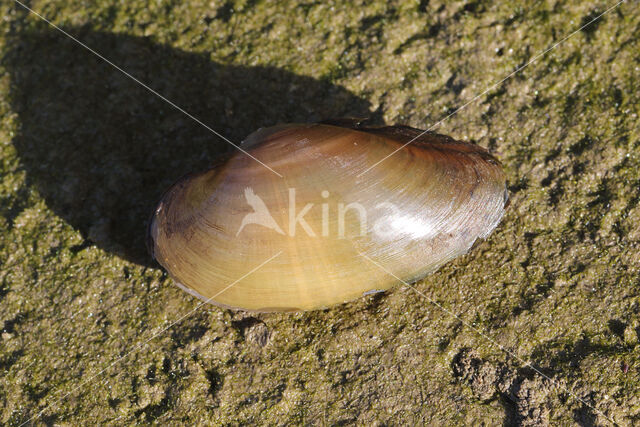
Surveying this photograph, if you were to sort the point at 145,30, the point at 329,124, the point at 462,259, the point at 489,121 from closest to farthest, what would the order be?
the point at 329,124, the point at 462,259, the point at 489,121, the point at 145,30

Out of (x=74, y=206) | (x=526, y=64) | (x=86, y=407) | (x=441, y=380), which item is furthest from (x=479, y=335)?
(x=74, y=206)

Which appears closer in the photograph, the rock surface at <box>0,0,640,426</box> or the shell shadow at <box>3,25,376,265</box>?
the rock surface at <box>0,0,640,426</box>

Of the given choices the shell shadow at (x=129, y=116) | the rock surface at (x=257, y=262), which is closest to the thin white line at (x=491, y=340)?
the rock surface at (x=257, y=262)

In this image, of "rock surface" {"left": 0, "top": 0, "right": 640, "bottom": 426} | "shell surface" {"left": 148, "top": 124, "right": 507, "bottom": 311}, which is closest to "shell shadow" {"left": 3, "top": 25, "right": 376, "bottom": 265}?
"rock surface" {"left": 0, "top": 0, "right": 640, "bottom": 426}

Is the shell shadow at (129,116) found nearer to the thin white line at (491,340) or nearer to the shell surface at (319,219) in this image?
the shell surface at (319,219)

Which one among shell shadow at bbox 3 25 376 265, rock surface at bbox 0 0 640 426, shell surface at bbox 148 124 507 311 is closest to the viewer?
shell surface at bbox 148 124 507 311

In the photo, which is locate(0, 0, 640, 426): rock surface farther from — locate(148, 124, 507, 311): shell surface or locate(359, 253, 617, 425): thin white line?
locate(148, 124, 507, 311): shell surface

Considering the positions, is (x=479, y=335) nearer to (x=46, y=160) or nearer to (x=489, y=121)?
(x=489, y=121)
